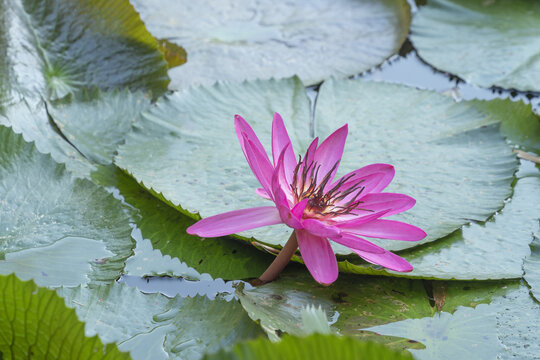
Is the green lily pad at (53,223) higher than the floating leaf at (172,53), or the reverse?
the floating leaf at (172,53)

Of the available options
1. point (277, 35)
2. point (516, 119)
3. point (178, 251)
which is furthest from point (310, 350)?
point (277, 35)

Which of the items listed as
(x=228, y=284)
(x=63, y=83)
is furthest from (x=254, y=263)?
(x=63, y=83)

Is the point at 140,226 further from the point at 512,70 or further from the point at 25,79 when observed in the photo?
the point at 512,70

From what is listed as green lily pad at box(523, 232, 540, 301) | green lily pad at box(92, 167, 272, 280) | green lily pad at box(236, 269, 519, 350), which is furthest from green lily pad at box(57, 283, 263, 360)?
green lily pad at box(523, 232, 540, 301)

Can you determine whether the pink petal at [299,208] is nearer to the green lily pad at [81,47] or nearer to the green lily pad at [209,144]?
the green lily pad at [209,144]

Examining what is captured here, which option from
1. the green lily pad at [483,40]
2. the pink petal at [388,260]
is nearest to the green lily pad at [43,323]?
the pink petal at [388,260]

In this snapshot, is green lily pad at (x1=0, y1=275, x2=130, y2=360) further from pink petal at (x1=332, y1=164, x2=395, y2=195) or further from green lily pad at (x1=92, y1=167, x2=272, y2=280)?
pink petal at (x1=332, y1=164, x2=395, y2=195)

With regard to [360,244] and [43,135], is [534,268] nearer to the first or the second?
[360,244]
